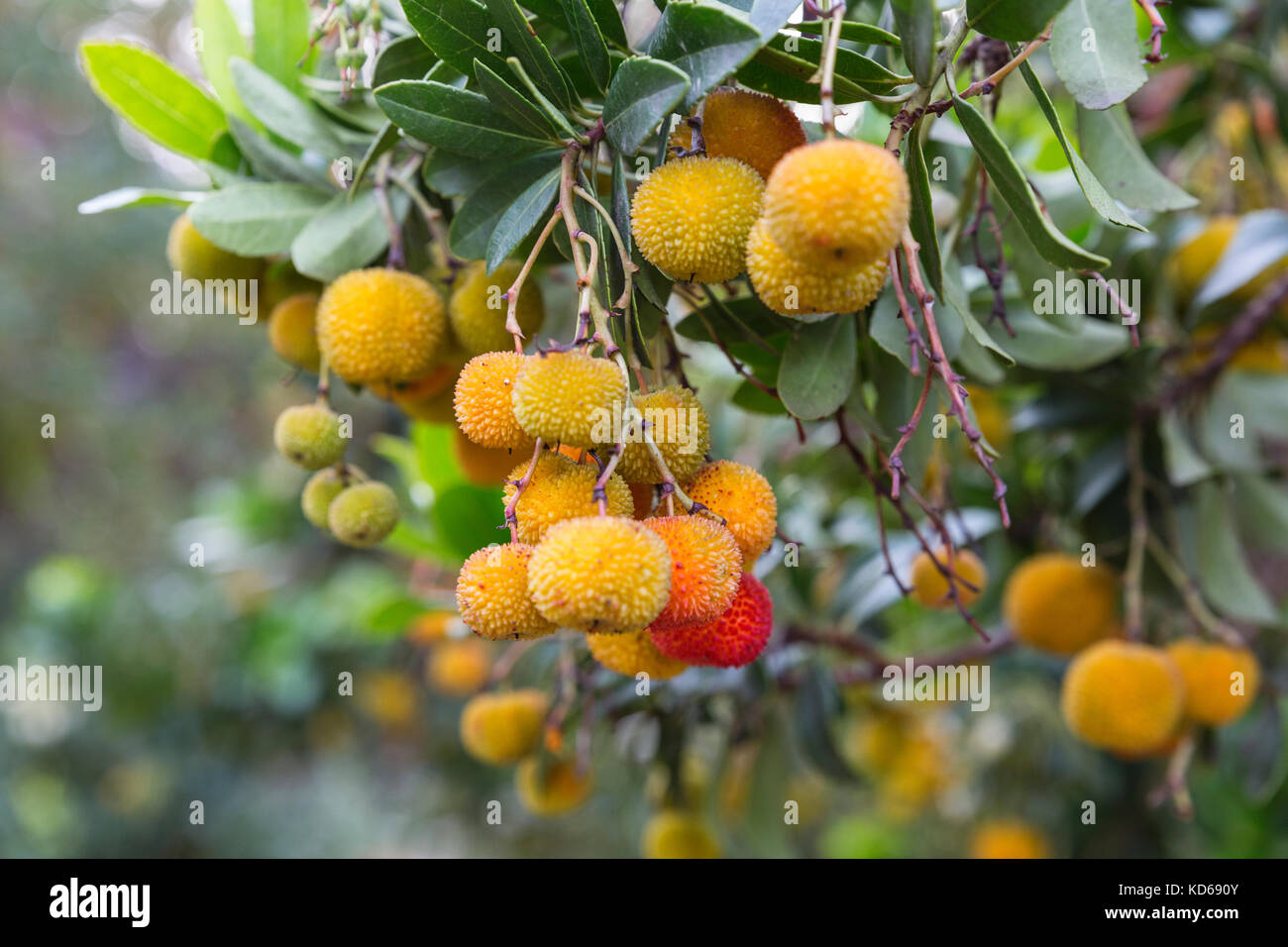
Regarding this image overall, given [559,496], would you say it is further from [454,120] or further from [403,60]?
[403,60]

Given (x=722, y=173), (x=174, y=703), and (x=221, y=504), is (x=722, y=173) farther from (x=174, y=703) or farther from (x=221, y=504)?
(x=174, y=703)

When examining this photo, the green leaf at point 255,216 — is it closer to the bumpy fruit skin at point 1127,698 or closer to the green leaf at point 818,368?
the green leaf at point 818,368

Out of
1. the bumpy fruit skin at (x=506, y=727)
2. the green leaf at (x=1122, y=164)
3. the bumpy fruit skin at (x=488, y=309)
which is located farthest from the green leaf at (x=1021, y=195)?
the bumpy fruit skin at (x=506, y=727)

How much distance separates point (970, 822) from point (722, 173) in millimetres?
2347

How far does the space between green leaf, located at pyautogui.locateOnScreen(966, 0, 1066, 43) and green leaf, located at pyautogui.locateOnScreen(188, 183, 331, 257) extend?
1.79ft

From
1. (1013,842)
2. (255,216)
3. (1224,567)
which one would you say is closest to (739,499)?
(255,216)

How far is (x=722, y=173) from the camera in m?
0.56

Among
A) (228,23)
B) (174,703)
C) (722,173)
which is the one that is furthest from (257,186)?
(174,703)

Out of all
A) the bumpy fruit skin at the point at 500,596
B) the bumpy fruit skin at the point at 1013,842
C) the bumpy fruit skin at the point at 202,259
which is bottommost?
the bumpy fruit skin at the point at 1013,842

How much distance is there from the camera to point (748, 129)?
0.60m

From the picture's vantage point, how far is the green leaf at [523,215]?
24.7 inches

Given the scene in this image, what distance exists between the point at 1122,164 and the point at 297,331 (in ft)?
2.33

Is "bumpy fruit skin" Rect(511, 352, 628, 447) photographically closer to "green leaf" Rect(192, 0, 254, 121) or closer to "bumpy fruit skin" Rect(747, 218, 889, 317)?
"bumpy fruit skin" Rect(747, 218, 889, 317)

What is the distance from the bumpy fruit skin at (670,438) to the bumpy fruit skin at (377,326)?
238 mm
